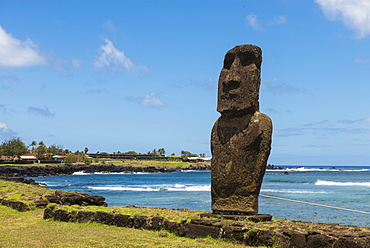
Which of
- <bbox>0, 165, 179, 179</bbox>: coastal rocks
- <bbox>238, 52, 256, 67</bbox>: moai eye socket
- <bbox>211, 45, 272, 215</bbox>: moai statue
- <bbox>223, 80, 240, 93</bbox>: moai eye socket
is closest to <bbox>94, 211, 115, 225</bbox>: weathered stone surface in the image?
<bbox>211, 45, 272, 215</bbox>: moai statue

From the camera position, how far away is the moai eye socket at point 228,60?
351 inches

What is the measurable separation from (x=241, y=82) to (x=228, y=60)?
0.69 metres

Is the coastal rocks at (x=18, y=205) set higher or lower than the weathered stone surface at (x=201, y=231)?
lower

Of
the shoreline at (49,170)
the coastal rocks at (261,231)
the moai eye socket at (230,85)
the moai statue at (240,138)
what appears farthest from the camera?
the shoreline at (49,170)

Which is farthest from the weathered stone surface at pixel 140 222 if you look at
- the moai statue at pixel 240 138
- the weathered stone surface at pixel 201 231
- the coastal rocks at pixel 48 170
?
the coastal rocks at pixel 48 170

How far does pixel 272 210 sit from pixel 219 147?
1171 centimetres

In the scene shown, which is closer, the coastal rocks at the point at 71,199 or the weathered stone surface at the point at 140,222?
the weathered stone surface at the point at 140,222

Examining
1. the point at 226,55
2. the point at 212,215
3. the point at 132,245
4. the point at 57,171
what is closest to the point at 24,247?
the point at 132,245

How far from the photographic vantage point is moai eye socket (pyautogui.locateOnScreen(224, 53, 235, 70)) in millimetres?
8920

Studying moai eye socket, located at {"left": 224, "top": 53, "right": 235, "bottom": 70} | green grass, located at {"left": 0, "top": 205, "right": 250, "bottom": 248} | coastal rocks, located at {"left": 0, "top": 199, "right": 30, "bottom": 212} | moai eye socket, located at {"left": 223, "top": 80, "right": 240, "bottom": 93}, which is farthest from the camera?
coastal rocks, located at {"left": 0, "top": 199, "right": 30, "bottom": 212}

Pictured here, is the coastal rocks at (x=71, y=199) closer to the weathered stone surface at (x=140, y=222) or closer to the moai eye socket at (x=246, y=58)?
the weathered stone surface at (x=140, y=222)

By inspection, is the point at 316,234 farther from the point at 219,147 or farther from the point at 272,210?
the point at 272,210

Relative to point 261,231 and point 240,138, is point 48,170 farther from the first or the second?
point 261,231

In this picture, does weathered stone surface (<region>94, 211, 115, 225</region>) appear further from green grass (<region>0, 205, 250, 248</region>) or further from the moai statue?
the moai statue
